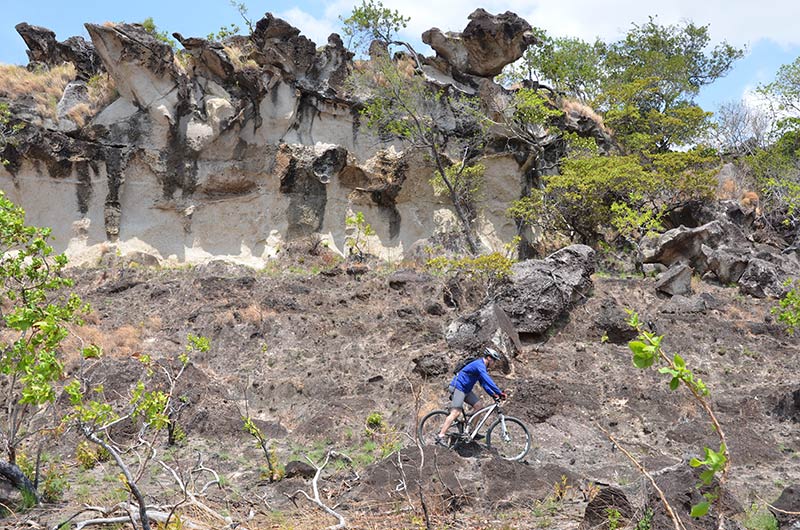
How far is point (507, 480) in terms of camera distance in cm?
935

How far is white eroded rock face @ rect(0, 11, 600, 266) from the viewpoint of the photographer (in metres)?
24.8

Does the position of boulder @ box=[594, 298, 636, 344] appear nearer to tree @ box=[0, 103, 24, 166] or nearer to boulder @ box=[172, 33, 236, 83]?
boulder @ box=[172, 33, 236, 83]

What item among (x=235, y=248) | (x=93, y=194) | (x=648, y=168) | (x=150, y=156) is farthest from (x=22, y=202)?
(x=648, y=168)

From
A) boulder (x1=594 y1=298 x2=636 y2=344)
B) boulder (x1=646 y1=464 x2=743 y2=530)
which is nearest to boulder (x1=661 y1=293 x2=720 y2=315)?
boulder (x1=594 y1=298 x2=636 y2=344)

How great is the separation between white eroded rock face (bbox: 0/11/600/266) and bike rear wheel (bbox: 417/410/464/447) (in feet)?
49.5

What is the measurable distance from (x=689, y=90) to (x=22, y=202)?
1233 inches

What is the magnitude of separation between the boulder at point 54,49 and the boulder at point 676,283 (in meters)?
21.8

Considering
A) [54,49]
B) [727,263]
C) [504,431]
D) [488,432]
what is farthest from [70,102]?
[727,263]

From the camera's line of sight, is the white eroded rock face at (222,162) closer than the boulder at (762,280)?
No

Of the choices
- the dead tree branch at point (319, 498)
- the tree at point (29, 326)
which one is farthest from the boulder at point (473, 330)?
the tree at point (29, 326)

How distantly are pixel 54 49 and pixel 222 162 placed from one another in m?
8.34

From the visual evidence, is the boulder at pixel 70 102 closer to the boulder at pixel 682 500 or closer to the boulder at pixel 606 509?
the boulder at pixel 606 509

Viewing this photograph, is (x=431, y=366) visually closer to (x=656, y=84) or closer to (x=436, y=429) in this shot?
(x=436, y=429)

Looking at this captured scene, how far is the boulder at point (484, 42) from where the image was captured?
28906 millimetres
